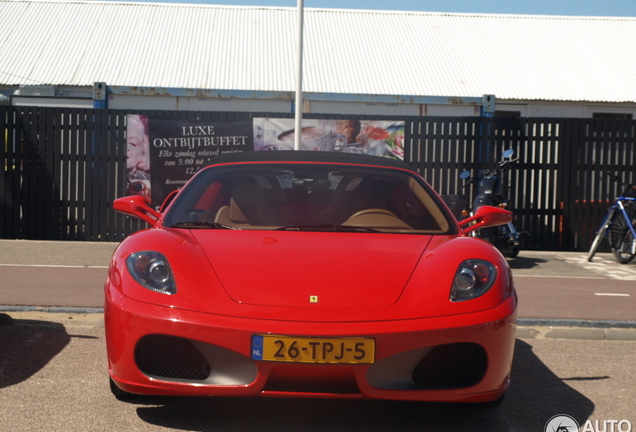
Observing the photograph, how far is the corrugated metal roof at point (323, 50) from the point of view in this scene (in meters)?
19.1

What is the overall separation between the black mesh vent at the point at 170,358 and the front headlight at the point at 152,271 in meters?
0.23

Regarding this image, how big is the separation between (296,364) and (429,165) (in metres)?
9.37

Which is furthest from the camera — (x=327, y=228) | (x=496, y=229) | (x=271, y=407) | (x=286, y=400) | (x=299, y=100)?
(x=299, y=100)

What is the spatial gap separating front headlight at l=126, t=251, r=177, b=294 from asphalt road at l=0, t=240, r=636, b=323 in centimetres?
305

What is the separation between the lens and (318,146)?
1197cm

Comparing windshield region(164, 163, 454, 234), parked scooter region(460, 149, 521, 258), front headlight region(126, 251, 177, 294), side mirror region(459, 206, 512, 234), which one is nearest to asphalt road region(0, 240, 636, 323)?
parked scooter region(460, 149, 521, 258)

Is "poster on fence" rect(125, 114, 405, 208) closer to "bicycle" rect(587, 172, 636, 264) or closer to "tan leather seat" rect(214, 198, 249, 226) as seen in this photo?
"bicycle" rect(587, 172, 636, 264)

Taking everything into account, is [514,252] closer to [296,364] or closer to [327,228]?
[327,228]

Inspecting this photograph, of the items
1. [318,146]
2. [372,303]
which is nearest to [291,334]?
[372,303]

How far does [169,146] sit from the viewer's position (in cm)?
1188

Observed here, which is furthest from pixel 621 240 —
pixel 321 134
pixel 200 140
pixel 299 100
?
pixel 200 140

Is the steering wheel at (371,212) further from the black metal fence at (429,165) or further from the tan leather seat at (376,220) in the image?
the black metal fence at (429,165)

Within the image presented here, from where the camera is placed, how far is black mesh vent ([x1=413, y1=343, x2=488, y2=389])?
3287 millimetres

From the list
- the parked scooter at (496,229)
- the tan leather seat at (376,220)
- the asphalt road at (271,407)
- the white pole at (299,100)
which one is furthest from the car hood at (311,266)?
the white pole at (299,100)
